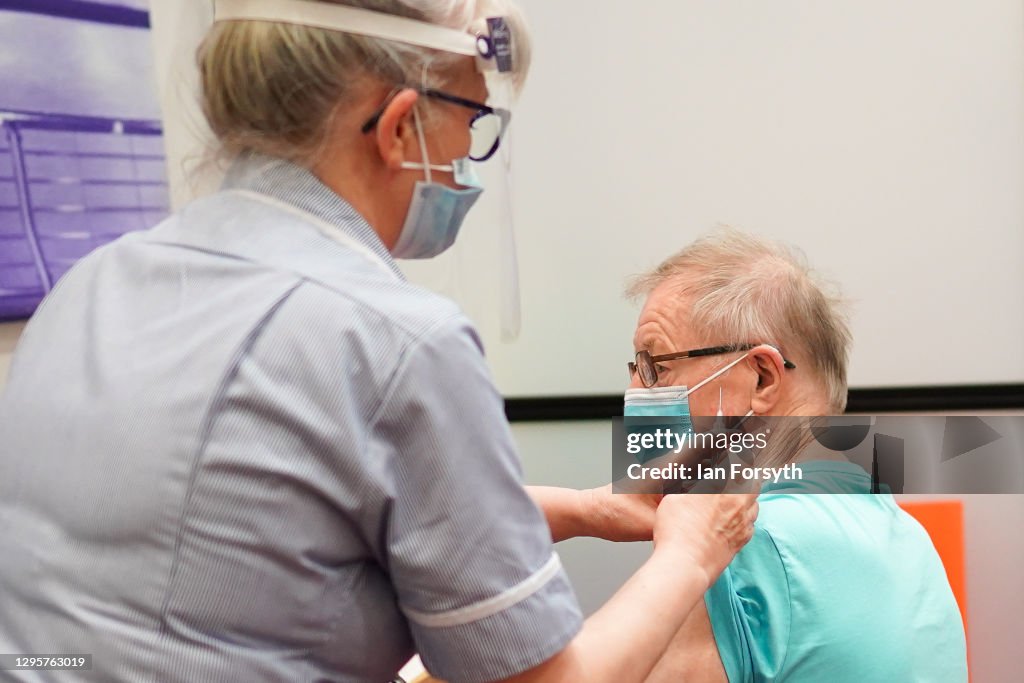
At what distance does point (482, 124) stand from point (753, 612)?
2.30 ft

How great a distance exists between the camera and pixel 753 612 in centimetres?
122

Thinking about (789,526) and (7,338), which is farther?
(7,338)

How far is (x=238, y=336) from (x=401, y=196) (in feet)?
0.87

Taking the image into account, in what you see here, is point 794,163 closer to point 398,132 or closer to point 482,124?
point 482,124

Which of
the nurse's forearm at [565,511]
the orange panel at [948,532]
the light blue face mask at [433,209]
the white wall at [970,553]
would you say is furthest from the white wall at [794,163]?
the light blue face mask at [433,209]

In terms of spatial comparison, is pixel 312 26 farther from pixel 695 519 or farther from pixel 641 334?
pixel 641 334

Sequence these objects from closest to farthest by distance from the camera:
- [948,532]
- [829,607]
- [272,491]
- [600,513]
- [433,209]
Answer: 1. [272,491]
2. [433,209]
3. [829,607]
4. [600,513]
5. [948,532]

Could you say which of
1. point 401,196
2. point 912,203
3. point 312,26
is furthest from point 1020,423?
point 312,26

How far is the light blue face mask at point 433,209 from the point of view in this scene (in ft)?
3.16

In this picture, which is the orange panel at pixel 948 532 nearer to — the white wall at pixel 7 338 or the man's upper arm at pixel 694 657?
the man's upper arm at pixel 694 657

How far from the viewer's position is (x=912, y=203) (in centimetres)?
219

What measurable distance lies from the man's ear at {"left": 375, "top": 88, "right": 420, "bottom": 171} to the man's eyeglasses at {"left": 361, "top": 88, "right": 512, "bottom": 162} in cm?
2

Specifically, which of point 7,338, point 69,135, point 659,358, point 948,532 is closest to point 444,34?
point 659,358

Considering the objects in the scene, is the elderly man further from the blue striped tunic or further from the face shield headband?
the face shield headband
